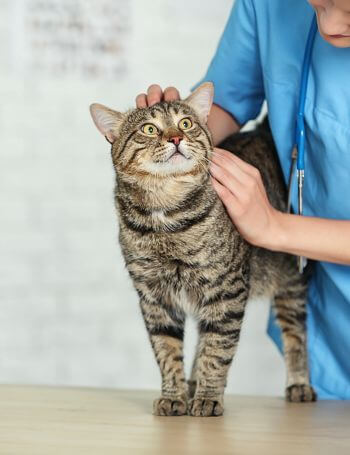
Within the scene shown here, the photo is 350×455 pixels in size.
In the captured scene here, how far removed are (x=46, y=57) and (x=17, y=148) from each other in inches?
16.4

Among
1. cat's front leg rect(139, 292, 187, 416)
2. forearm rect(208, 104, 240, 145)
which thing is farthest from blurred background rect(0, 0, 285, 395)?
cat's front leg rect(139, 292, 187, 416)

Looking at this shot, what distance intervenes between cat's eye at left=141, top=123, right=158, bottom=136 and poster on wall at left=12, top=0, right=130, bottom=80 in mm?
1896

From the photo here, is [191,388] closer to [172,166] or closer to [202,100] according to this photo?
[172,166]

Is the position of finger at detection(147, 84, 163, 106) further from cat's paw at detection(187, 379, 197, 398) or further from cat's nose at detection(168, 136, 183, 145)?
cat's paw at detection(187, 379, 197, 398)

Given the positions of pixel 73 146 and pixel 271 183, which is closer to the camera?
pixel 271 183

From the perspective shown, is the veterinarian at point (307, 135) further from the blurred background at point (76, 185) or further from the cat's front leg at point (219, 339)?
the blurred background at point (76, 185)

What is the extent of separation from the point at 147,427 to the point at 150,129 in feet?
2.10

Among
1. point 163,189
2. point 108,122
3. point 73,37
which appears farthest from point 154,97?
point 73,37

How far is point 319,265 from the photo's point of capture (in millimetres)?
1638

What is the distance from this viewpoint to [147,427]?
1.09 meters

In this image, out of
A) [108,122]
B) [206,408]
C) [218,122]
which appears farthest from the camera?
[218,122]

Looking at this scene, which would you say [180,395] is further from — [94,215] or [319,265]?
[94,215]

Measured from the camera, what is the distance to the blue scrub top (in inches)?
55.7

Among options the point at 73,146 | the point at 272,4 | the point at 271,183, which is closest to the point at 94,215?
the point at 73,146
